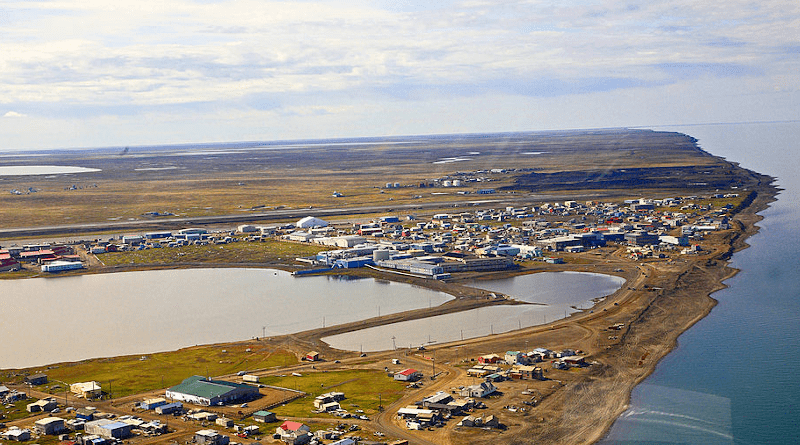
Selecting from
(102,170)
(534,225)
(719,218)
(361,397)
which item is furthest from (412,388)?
(102,170)

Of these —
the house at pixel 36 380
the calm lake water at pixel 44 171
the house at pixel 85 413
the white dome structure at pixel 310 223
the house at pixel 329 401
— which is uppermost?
the calm lake water at pixel 44 171

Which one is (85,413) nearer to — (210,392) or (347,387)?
(210,392)

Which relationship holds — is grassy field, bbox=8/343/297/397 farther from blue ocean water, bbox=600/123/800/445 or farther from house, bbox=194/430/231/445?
blue ocean water, bbox=600/123/800/445

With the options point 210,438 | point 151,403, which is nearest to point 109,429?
point 151,403

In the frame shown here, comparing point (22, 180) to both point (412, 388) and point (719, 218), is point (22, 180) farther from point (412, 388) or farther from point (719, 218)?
point (412, 388)

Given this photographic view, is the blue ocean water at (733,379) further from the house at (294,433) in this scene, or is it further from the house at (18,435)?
the house at (18,435)

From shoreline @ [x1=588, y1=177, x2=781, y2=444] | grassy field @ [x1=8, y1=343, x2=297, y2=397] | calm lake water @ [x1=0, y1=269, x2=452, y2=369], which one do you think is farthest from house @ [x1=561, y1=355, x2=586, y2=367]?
calm lake water @ [x1=0, y1=269, x2=452, y2=369]

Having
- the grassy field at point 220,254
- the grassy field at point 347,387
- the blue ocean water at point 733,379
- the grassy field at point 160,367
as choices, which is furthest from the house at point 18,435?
the grassy field at point 220,254
